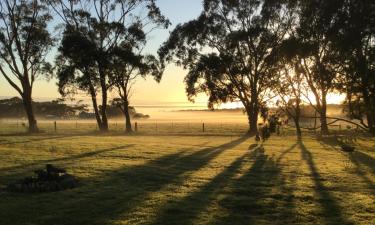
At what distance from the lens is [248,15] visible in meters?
51.7

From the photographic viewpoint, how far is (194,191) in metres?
14.5

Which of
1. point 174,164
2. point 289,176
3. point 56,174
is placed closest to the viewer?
point 56,174

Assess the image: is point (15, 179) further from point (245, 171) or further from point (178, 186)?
point (245, 171)

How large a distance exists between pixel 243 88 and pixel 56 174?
3964cm

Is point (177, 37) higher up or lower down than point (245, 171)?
higher up

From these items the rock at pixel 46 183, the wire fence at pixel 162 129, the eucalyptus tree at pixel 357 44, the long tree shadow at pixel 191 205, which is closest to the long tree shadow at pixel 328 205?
the long tree shadow at pixel 191 205

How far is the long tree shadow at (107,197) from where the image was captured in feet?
37.8

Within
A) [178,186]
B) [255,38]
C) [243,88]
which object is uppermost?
[255,38]

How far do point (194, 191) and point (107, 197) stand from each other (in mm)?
2566

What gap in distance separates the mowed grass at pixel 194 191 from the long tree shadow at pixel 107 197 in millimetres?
24

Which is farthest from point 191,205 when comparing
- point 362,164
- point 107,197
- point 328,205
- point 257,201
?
point 362,164

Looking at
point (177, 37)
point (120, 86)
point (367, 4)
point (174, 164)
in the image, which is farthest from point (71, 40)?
point (367, 4)

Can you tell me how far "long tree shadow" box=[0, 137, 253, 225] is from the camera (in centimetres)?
1152

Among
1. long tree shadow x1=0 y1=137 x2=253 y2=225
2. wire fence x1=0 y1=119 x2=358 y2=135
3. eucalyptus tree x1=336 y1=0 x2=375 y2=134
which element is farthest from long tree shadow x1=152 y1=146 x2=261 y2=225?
wire fence x1=0 y1=119 x2=358 y2=135
